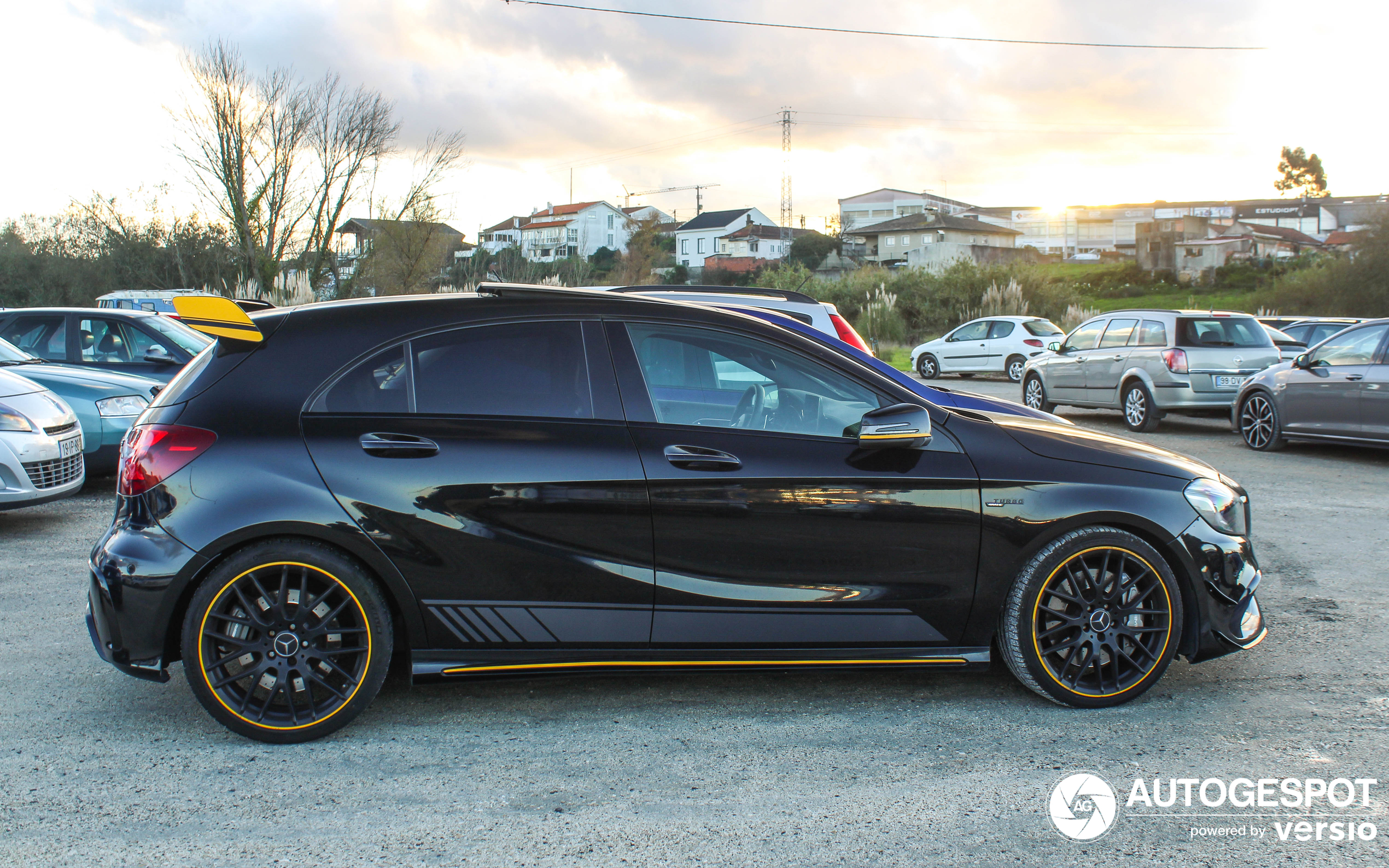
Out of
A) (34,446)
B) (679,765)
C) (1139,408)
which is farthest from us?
(1139,408)

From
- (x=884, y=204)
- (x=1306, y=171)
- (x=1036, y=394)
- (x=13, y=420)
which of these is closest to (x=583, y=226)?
(x=884, y=204)

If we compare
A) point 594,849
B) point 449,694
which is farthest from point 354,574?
point 594,849

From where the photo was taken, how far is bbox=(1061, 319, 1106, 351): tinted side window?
14125 mm

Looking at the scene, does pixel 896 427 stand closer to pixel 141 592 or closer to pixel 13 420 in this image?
pixel 141 592

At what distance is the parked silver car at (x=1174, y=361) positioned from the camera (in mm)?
12500

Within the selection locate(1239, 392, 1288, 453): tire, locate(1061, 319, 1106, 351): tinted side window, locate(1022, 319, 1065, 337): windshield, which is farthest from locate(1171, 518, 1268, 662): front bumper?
locate(1022, 319, 1065, 337): windshield

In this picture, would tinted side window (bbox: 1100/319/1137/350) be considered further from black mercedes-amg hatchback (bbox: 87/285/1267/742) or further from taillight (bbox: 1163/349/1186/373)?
black mercedes-amg hatchback (bbox: 87/285/1267/742)

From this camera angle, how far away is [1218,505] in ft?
12.5

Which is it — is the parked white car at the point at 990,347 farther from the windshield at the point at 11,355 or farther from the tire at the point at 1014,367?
the windshield at the point at 11,355

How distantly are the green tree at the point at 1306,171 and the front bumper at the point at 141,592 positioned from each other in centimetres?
11953

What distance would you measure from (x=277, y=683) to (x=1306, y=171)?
4729 inches

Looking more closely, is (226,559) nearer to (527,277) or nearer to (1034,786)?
(1034,786)

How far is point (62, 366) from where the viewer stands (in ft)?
29.4

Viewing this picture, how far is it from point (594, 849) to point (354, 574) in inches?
52.0
